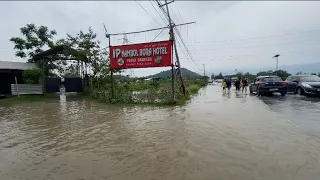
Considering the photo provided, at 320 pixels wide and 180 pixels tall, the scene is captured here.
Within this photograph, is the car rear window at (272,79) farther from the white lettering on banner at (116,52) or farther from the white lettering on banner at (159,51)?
the white lettering on banner at (116,52)

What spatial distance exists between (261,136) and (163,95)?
7.58 meters

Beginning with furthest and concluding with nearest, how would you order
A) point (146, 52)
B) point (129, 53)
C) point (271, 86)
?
point (271, 86), point (129, 53), point (146, 52)

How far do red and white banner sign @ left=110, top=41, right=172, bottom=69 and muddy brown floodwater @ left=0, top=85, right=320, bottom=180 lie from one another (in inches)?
230

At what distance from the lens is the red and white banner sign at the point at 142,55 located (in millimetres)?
12852

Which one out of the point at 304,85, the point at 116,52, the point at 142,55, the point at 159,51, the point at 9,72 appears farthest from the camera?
the point at 9,72

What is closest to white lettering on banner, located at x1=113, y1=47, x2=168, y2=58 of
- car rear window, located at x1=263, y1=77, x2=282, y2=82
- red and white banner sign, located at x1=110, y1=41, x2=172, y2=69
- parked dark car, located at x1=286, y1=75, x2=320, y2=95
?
red and white banner sign, located at x1=110, y1=41, x2=172, y2=69

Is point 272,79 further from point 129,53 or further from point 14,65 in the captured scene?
point 14,65

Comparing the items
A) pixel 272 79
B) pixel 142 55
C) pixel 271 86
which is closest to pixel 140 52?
pixel 142 55

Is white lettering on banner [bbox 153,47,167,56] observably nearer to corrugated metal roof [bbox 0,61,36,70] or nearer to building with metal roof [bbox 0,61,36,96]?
building with metal roof [bbox 0,61,36,96]

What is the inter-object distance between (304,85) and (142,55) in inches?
409

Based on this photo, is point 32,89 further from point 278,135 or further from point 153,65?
point 278,135

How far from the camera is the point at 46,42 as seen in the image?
78.6 ft

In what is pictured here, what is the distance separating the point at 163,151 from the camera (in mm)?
4883

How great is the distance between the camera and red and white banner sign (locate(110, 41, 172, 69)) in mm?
12852
